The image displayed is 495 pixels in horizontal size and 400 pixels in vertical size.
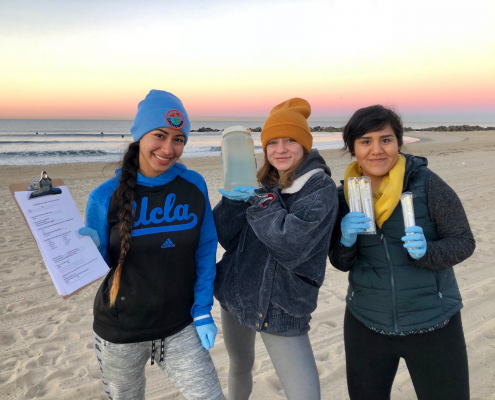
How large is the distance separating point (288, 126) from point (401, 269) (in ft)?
3.30

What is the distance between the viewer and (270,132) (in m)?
2.07

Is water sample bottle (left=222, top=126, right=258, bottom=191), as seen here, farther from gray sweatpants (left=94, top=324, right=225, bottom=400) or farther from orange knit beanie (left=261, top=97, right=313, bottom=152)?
gray sweatpants (left=94, top=324, right=225, bottom=400)

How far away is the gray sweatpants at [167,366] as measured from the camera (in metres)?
1.95

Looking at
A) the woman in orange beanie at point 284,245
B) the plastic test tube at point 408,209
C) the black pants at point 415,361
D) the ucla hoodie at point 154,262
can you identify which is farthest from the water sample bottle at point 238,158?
the black pants at point 415,361

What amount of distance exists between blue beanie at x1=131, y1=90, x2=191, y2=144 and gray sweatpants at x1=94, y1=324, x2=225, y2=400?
117 centimetres

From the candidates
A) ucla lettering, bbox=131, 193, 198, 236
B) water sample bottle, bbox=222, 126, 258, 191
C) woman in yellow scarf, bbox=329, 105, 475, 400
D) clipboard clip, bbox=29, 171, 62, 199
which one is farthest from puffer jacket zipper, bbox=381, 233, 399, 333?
clipboard clip, bbox=29, 171, 62, 199

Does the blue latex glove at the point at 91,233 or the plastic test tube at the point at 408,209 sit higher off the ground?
the plastic test tube at the point at 408,209

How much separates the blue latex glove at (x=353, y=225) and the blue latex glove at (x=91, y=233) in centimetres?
132

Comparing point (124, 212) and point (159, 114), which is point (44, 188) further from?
point (159, 114)

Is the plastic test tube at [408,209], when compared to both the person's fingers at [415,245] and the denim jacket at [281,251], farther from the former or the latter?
the denim jacket at [281,251]

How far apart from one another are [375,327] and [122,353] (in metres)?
1.40

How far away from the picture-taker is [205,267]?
7.05 feet

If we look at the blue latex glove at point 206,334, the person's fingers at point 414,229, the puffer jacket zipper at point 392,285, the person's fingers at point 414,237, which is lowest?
the blue latex glove at point 206,334

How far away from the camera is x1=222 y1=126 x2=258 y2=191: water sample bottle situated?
229cm
